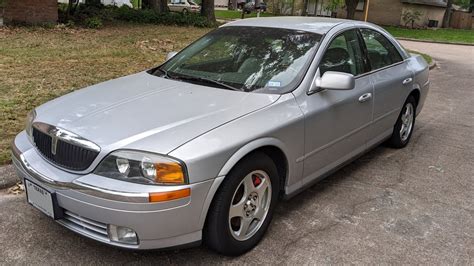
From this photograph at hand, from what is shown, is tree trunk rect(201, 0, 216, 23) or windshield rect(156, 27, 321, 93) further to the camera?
tree trunk rect(201, 0, 216, 23)

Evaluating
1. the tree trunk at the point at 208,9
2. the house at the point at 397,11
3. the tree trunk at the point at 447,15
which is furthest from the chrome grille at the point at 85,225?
the tree trunk at the point at 447,15

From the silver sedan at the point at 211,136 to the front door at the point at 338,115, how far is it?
0.04 ft

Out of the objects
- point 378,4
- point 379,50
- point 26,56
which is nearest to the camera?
→ point 379,50

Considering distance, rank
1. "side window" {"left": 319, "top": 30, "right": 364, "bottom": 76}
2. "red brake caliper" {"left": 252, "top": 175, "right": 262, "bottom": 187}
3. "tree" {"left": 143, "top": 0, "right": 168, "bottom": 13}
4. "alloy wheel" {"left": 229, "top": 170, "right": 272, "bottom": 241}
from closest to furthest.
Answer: "alloy wheel" {"left": 229, "top": 170, "right": 272, "bottom": 241}, "red brake caliper" {"left": 252, "top": 175, "right": 262, "bottom": 187}, "side window" {"left": 319, "top": 30, "right": 364, "bottom": 76}, "tree" {"left": 143, "top": 0, "right": 168, "bottom": 13}

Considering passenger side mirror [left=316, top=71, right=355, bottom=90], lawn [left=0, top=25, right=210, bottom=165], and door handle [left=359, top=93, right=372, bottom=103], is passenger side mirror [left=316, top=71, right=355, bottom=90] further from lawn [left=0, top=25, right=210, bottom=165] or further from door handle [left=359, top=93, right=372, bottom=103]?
lawn [left=0, top=25, right=210, bottom=165]

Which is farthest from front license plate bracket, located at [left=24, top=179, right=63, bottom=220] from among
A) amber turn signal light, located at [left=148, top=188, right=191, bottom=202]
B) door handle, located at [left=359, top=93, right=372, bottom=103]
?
door handle, located at [left=359, top=93, right=372, bottom=103]

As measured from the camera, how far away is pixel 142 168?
99.6 inches

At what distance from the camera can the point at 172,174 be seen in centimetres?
251

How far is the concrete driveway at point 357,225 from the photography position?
118 inches

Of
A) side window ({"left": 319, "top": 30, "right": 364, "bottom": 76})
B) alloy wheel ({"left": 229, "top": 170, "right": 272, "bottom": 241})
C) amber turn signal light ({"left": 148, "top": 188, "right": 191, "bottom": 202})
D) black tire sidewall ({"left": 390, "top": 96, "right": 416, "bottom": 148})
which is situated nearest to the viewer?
→ amber turn signal light ({"left": 148, "top": 188, "right": 191, "bottom": 202})

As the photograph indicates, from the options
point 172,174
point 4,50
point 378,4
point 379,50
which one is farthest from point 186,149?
point 378,4

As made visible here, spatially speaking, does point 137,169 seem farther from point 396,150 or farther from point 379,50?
point 396,150

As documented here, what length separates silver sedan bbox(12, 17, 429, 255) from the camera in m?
2.53

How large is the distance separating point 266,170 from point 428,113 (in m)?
5.11
